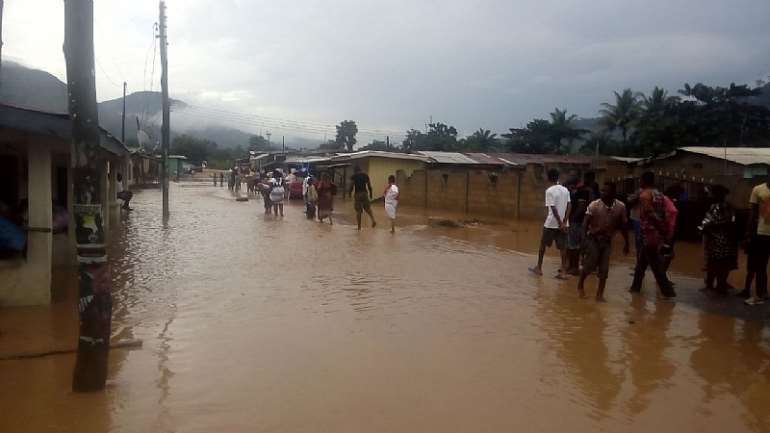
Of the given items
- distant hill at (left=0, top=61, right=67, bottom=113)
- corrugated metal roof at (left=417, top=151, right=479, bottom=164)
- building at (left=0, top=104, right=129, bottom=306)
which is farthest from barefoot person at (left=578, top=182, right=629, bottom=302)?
corrugated metal roof at (left=417, top=151, right=479, bottom=164)

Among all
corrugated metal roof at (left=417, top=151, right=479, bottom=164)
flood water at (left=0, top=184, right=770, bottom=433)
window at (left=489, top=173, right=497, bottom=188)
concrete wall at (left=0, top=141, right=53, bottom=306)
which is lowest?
flood water at (left=0, top=184, right=770, bottom=433)

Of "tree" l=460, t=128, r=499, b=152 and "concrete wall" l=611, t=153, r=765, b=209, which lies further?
"tree" l=460, t=128, r=499, b=152

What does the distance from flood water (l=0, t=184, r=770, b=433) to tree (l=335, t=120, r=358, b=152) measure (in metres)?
67.5

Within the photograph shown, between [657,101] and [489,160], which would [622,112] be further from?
[489,160]

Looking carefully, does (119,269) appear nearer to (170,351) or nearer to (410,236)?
(170,351)

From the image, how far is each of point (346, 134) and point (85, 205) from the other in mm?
73582

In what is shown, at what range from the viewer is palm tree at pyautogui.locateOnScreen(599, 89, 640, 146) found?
163 ft

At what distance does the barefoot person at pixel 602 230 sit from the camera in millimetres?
8023

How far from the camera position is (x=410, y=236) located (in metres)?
15.2

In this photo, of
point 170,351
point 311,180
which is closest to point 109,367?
point 170,351

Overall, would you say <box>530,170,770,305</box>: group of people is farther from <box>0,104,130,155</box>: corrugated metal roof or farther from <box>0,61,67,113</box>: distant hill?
<box>0,61,67,113</box>: distant hill

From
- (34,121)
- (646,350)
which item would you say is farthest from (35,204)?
(646,350)

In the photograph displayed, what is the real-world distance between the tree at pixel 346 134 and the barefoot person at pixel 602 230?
229 feet

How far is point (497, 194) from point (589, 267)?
12.9 meters
